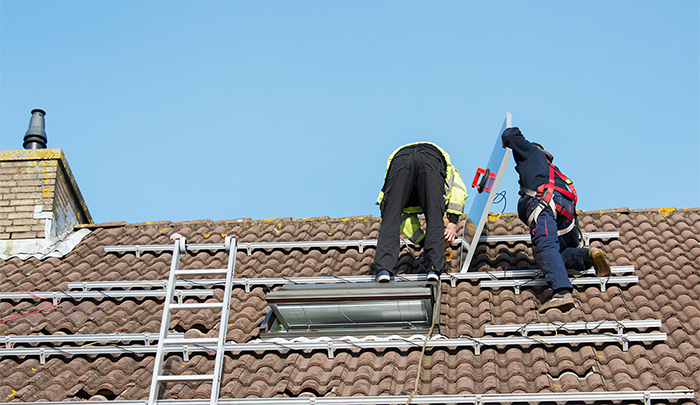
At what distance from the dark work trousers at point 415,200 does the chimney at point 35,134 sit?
5.71 m

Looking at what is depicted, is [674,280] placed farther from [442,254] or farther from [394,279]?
[394,279]

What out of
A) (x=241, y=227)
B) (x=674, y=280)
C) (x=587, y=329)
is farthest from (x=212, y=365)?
(x=674, y=280)

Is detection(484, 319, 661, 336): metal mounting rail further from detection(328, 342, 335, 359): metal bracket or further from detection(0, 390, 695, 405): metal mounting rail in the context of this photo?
detection(328, 342, 335, 359): metal bracket

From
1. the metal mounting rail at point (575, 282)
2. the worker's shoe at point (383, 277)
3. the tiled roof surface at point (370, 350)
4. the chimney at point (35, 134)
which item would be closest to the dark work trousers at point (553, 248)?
the metal mounting rail at point (575, 282)

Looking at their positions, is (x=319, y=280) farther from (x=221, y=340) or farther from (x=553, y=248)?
(x=553, y=248)

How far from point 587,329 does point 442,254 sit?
1420mm

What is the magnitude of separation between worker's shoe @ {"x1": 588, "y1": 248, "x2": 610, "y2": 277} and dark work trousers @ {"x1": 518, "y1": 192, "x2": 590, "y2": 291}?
85 millimetres

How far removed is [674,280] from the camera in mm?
6078

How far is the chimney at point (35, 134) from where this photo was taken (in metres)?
9.59

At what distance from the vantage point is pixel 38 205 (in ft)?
27.4

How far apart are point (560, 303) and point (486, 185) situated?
134 centimetres

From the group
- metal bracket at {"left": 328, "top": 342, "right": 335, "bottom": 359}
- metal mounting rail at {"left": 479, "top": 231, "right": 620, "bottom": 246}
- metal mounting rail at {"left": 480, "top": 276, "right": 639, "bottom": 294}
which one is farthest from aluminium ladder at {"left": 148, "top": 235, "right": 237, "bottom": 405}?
metal mounting rail at {"left": 479, "top": 231, "right": 620, "bottom": 246}

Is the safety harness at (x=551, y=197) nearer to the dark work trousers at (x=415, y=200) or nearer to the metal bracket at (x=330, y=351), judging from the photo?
the dark work trousers at (x=415, y=200)

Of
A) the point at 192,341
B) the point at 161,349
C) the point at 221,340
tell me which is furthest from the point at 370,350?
the point at 161,349
